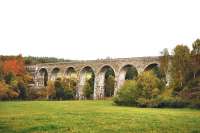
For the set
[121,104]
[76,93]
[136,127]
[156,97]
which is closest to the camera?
[136,127]

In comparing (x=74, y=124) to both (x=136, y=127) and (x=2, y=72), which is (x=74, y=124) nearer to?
(x=136, y=127)

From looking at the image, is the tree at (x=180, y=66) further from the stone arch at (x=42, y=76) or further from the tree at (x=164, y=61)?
the stone arch at (x=42, y=76)

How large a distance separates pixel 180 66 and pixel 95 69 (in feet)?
66.6

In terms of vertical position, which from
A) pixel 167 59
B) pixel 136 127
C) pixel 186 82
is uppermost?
pixel 167 59

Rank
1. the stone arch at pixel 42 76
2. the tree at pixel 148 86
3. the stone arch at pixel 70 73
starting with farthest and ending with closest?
the stone arch at pixel 42 76, the stone arch at pixel 70 73, the tree at pixel 148 86

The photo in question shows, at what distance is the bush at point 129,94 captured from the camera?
3784 cm

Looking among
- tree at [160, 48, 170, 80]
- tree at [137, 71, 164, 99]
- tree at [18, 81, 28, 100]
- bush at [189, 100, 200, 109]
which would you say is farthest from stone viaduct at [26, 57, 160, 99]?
bush at [189, 100, 200, 109]

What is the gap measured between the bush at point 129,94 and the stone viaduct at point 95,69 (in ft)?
29.8

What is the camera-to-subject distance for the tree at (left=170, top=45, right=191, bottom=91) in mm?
37562

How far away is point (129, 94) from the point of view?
3834cm

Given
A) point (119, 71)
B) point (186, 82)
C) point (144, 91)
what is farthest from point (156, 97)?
point (119, 71)

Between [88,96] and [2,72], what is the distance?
1480 cm

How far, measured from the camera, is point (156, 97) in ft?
119

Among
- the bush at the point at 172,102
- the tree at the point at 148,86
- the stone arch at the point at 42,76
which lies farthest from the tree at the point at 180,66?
the stone arch at the point at 42,76
